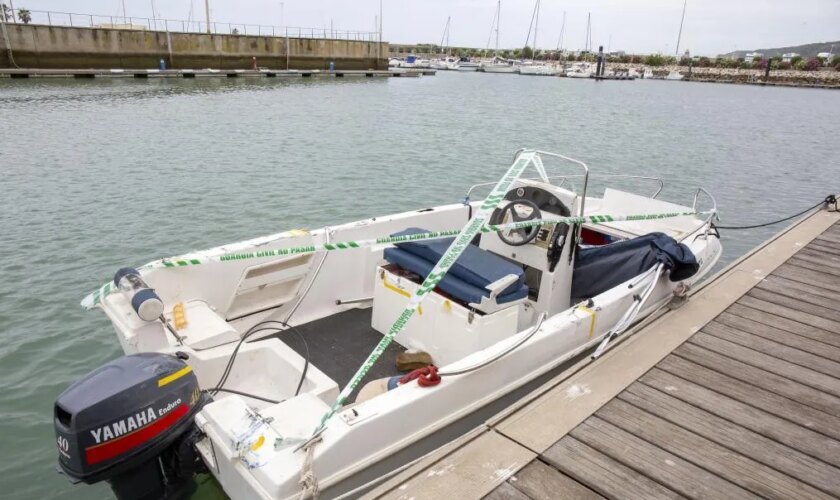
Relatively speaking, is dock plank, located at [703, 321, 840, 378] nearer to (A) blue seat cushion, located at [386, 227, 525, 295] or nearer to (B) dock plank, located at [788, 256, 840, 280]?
(A) blue seat cushion, located at [386, 227, 525, 295]

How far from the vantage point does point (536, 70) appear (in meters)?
84.4

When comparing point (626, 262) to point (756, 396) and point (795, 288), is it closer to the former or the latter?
point (756, 396)

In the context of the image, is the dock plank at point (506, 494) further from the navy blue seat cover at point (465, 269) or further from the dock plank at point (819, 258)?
the dock plank at point (819, 258)

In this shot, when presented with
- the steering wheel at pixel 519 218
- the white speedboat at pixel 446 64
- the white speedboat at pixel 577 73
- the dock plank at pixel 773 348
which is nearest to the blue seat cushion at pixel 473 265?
the steering wheel at pixel 519 218

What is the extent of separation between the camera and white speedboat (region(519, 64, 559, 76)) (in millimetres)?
84500

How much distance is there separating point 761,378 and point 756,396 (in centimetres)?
26

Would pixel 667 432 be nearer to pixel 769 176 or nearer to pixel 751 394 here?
pixel 751 394

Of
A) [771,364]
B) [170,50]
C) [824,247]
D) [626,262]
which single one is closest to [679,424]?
[771,364]

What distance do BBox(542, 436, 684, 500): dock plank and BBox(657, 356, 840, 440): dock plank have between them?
113cm

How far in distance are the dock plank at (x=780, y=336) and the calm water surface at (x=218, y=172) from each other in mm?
4901

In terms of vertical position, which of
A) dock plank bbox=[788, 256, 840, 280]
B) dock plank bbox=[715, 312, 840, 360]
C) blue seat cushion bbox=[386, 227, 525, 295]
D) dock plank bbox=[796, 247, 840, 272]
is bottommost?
dock plank bbox=[715, 312, 840, 360]

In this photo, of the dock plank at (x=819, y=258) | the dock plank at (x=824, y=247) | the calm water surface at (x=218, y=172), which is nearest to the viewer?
the dock plank at (x=819, y=258)

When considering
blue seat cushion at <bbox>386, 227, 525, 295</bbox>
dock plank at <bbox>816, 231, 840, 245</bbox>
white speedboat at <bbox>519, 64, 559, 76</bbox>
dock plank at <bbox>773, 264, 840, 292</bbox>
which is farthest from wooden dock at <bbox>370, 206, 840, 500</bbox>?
white speedboat at <bbox>519, 64, 559, 76</bbox>

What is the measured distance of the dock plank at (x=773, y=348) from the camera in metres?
3.67
